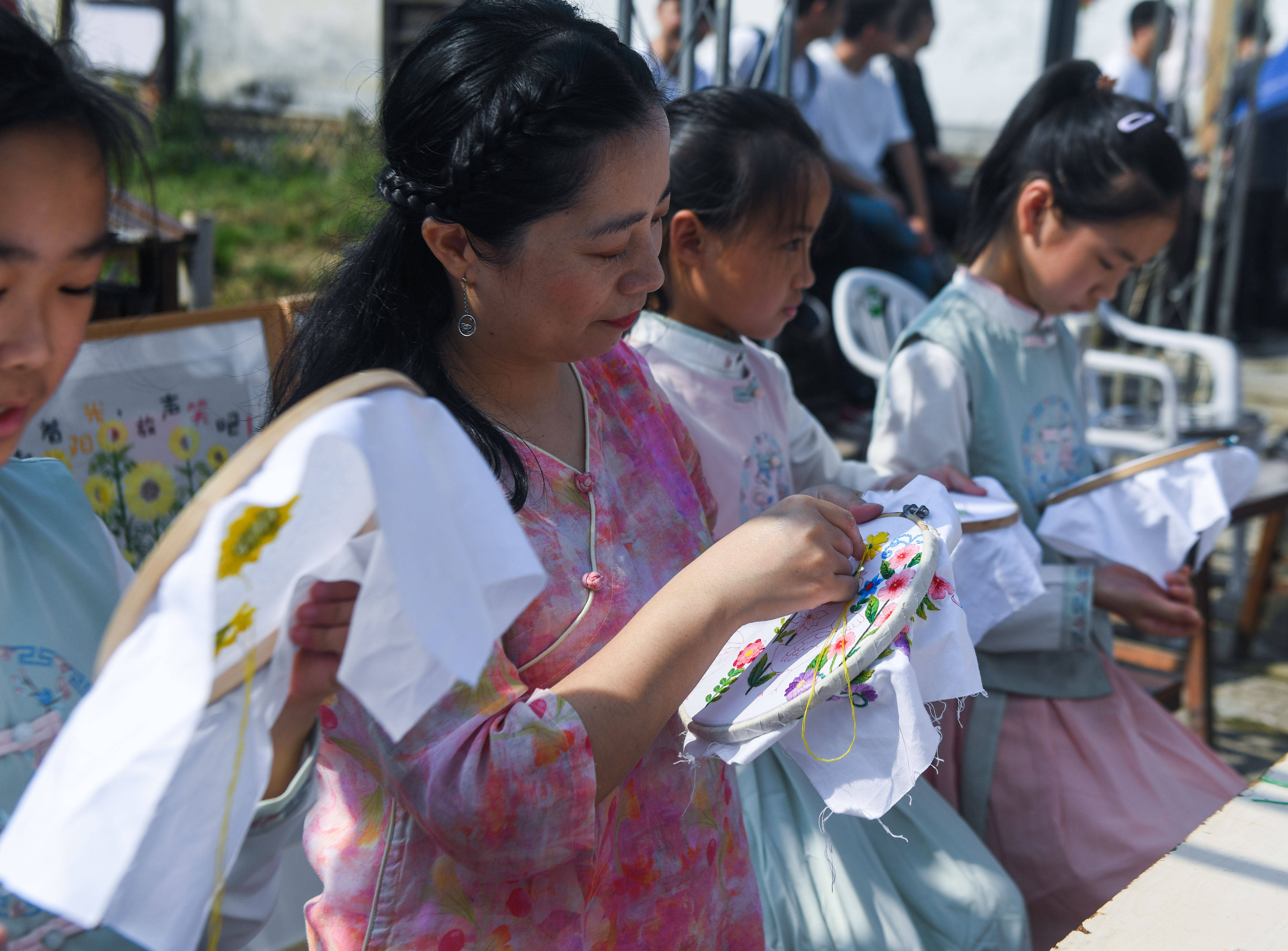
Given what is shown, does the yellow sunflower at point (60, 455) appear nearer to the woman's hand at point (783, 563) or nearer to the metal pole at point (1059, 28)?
the woman's hand at point (783, 563)

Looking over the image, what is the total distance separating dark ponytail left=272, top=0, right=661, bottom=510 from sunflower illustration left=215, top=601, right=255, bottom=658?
1.21 feet

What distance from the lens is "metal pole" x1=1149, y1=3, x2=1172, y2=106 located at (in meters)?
3.69

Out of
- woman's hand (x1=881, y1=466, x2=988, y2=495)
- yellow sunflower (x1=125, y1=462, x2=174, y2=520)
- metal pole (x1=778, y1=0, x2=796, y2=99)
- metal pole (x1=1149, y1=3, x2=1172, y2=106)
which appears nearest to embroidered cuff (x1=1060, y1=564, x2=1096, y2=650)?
woman's hand (x1=881, y1=466, x2=988, y2=495)

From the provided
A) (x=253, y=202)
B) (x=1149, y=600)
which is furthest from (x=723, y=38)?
(x=253, y=202)

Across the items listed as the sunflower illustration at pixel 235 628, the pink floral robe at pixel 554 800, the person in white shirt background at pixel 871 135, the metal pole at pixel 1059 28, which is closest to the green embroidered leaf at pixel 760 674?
the pink floral robe at pixel 554 800

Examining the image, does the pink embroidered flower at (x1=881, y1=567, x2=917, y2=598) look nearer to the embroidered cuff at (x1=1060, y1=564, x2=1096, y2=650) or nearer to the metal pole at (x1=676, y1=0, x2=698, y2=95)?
the embroidered cuff at (x1=1060, y1=564, x2=1096, y2=650)

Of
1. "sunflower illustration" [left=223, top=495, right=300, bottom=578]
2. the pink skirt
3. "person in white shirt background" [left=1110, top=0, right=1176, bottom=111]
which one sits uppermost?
"person in white shirt background" [left=1110, top=0, right=1176, bottom=111]

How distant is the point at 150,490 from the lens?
1.79 m

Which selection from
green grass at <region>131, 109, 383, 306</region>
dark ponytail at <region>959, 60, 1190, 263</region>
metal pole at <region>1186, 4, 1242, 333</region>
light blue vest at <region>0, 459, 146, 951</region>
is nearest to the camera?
light blue vest at <region>0, 459, 146, 951</region>

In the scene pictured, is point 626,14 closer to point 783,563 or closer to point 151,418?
point 151,418

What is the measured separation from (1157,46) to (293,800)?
4.24 meters

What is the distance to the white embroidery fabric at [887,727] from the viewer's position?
935mm

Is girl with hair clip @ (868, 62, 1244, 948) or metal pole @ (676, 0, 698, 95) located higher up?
metal pole @ (676, 0, 698, 95)

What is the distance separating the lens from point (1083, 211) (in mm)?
1847
